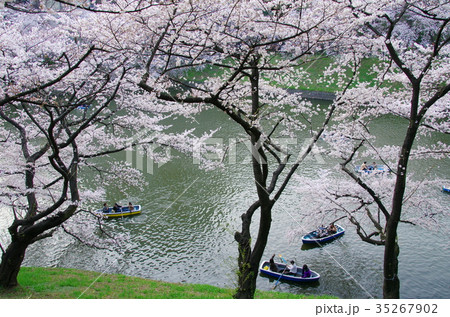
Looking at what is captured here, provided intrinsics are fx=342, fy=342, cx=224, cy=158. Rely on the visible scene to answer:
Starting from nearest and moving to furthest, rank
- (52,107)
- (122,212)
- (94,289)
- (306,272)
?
(52,107)
(94,289)
(306,272)
(122,212)

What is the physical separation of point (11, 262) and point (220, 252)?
255 inches

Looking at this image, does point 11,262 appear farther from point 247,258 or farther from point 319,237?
point 319,237

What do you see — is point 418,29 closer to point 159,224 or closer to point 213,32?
point 159,224

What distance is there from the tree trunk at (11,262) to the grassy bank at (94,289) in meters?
0.21

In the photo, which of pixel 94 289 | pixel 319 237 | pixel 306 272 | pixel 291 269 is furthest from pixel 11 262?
pixel 319 237

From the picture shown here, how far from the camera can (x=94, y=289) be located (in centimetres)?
718

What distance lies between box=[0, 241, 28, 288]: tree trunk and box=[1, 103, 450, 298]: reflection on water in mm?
3950

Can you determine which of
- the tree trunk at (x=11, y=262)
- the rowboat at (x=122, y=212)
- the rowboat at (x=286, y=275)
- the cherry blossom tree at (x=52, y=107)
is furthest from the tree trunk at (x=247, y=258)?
the rowboat at (x=122, y=212)

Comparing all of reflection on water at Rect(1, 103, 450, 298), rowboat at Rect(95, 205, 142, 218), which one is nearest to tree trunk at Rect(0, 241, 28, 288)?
reflection on water at Rect(1, 103, 450, 298)

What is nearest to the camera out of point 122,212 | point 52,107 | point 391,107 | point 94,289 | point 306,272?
point 52,107

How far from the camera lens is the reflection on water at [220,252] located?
10016 mm

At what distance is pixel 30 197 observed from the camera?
647cm

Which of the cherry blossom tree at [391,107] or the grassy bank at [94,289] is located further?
the grassy bank at [94,289]

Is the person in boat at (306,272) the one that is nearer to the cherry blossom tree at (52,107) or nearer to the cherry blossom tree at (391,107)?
the cherry blossom tree at (391,107)
